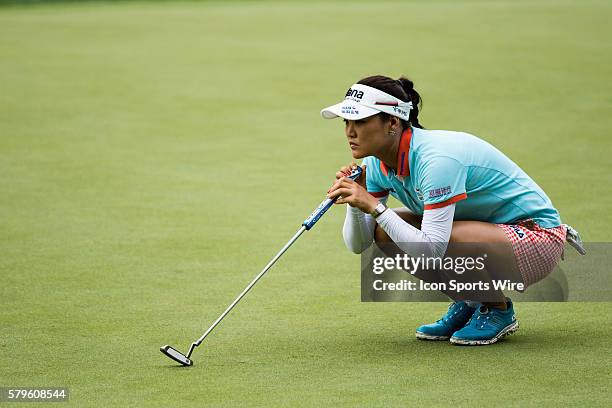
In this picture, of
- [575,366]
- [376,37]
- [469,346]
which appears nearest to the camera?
[575,366]

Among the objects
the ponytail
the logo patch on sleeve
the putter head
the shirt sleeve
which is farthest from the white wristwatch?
the putter head

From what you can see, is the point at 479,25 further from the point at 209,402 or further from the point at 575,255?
the point at 209,402

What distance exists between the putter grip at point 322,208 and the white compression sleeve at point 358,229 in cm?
12

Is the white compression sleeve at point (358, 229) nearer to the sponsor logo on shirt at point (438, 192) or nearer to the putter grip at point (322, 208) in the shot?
the putter grip at point (322, 208)

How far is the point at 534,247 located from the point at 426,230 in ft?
1.58

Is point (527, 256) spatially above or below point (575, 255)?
above

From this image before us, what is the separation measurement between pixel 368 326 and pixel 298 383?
0.83 m

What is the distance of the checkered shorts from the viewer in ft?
13.8

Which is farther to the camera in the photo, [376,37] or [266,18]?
[266,18]

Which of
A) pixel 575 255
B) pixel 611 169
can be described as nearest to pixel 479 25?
pixel 611 169

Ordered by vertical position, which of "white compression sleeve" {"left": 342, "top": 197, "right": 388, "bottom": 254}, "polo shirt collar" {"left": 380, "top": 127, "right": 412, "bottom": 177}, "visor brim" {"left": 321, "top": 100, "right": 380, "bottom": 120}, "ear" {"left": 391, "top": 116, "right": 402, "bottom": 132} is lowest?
"white compression sleeve" {"left": 342, "top": 197, "right": 388, "bottom": 254}

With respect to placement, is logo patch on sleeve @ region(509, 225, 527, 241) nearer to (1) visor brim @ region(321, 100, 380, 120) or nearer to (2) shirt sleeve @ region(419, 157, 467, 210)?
(2) shirt sleeve @ region(419, 157, 467, 210)

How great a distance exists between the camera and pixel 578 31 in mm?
13125

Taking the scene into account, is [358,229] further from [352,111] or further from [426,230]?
[352,111]
